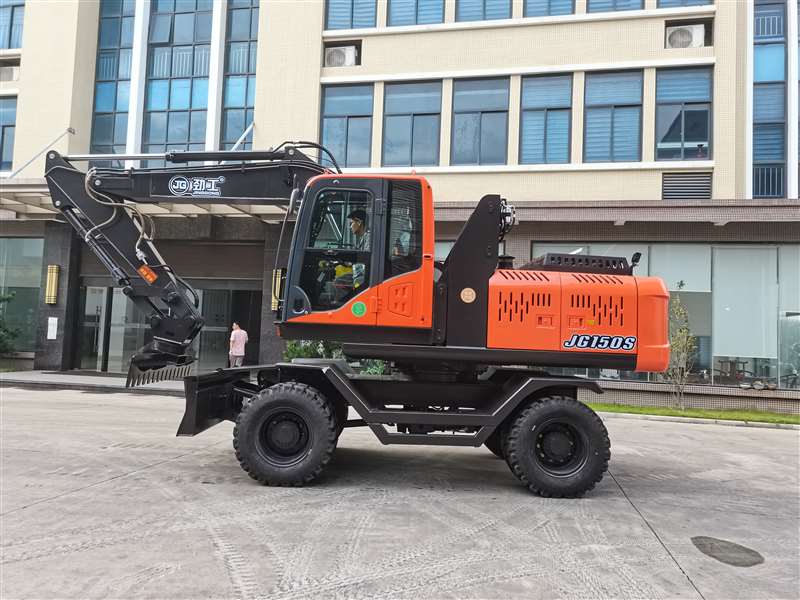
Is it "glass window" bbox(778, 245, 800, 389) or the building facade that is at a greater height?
the building facade

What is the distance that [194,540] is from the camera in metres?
4.47

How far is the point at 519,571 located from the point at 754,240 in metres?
14.9

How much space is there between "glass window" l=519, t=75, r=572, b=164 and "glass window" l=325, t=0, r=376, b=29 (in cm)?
553

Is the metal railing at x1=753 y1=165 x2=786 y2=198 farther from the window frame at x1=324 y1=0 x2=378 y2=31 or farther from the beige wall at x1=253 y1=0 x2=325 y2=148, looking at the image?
the beige wall at x1=253 y1=0 x2=325 y2=148

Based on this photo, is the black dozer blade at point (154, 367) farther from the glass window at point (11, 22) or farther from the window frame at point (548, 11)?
the glass window at point (11, 22)

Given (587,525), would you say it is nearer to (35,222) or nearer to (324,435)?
(324,435)

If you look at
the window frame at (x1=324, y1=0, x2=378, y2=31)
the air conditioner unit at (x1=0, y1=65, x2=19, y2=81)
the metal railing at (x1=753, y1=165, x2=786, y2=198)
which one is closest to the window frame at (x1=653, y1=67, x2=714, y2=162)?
the metal railing at (x1=753, y1=165, x2=786, y2=198)

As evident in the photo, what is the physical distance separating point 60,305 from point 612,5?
20818 mm

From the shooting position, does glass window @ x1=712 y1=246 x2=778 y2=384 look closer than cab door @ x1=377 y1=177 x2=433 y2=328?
No

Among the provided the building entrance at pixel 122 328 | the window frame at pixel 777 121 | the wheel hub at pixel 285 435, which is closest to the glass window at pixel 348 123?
the building entrance at pixel 122 328

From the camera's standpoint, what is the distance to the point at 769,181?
53.9ft

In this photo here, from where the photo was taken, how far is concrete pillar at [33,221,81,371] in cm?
1983

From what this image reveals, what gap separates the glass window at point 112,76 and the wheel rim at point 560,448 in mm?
20493

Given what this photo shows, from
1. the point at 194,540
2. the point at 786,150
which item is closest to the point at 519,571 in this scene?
the point at 194,540
